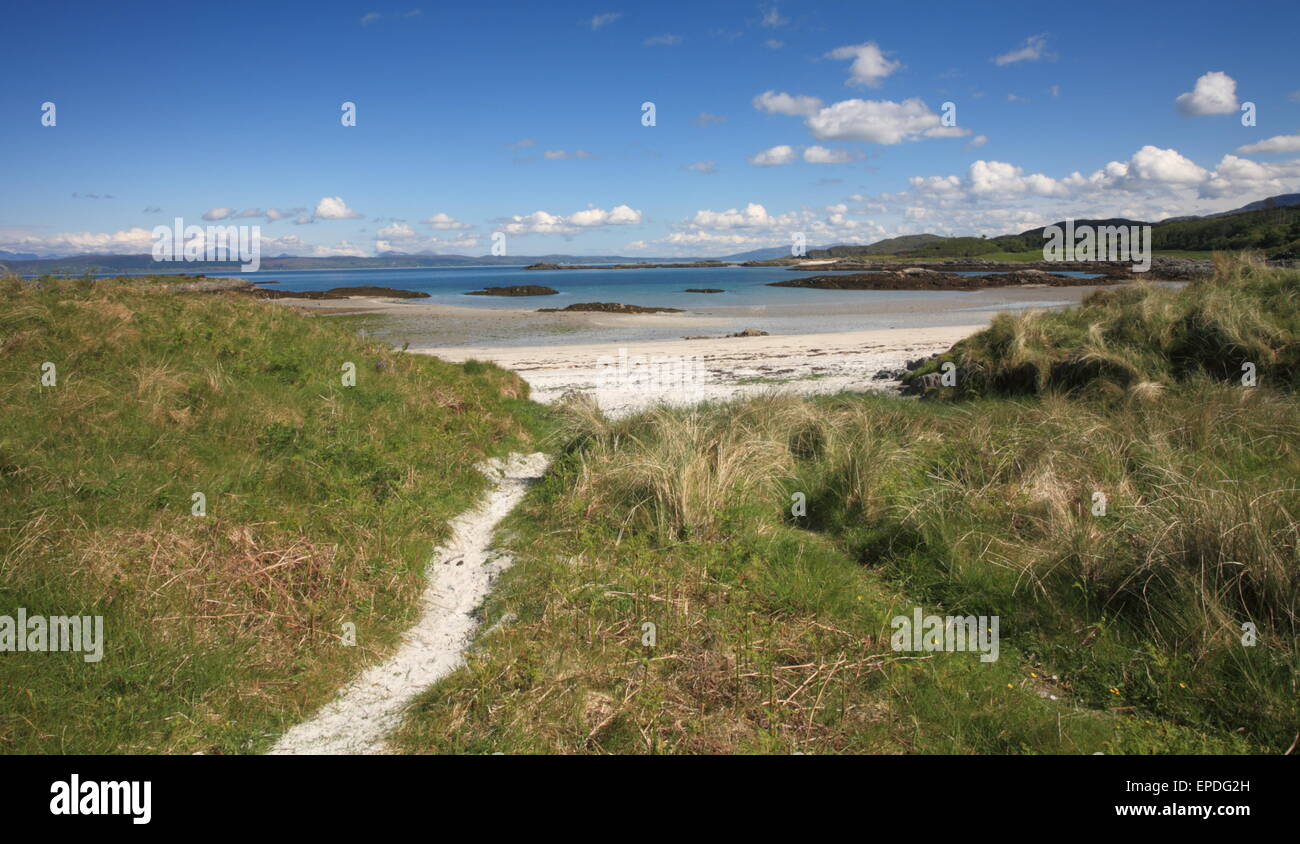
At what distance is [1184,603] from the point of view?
468cm

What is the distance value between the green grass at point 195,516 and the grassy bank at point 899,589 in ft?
4.07

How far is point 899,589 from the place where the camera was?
5.86m

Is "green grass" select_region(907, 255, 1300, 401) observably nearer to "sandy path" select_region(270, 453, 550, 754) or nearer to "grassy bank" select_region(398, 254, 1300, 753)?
"grassy bank" select_region(398, 254, 1300, 753)

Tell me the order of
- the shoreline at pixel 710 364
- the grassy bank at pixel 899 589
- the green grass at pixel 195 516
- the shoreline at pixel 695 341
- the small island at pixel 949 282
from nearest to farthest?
the grassy bank at pixel 899 589 → the green grass at pixel 195 516 → the shoreline at pixel 710 364 → the shoreline at pixel 695 341 → the small island at pixel 949 282

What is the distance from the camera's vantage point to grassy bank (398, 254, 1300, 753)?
13.4 feet

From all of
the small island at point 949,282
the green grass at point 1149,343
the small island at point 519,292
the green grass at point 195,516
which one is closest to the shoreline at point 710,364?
the green grass at point 1149,343

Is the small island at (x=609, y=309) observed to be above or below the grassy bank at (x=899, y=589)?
above

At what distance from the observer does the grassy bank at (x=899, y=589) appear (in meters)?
4.07

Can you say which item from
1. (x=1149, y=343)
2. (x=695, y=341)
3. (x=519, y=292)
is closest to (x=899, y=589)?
(x=1149, y=343)

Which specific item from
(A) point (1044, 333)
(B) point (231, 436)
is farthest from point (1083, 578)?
(A) point (1044, 333)

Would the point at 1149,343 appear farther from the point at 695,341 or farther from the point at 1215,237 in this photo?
the point at 1215,237

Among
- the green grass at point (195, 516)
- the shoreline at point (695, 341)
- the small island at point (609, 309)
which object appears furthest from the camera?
the small island at point (609, 309)

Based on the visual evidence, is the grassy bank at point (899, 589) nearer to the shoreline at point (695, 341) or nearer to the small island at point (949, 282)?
the shoreline at point (695, 341)

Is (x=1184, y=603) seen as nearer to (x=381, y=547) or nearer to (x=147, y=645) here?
(x=381, y=547)
